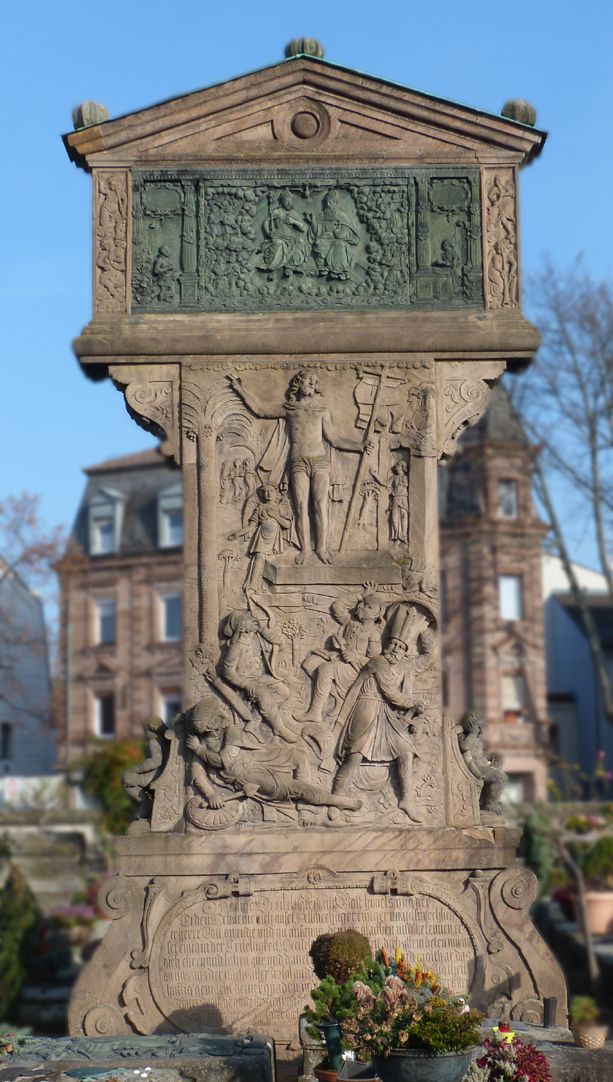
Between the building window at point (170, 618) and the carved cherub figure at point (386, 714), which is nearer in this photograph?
the carved cherub figure at point (386, 714)

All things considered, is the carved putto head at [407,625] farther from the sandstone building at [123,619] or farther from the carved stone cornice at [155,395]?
the sandstone building at [123,619]

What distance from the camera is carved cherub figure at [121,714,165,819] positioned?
11867 mm

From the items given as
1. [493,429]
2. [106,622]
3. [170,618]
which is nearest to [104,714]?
[106,622]

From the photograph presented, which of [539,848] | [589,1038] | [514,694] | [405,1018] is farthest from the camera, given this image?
[514,694]

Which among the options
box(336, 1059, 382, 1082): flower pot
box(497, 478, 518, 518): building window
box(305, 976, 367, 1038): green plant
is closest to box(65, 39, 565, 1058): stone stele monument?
box(305, 976, 367, 1038): green plant

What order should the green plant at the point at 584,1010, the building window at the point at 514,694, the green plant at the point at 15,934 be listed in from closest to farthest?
the green plant at the point at 584,1010 → the green plant at the point at 15,934 → the building window at the point at 514,694

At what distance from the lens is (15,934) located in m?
25.2

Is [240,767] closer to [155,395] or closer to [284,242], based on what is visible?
[155,395]

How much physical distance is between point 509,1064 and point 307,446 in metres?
5.15

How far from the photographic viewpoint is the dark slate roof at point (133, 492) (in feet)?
187

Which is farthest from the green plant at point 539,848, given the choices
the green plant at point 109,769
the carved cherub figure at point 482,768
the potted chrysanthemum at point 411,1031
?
the potted chrysanthemum at point 411,1031

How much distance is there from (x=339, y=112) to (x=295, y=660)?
4420 mm

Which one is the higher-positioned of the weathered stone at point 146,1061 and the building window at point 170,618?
the building window at point 170,618

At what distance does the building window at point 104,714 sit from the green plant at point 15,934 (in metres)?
28.5
